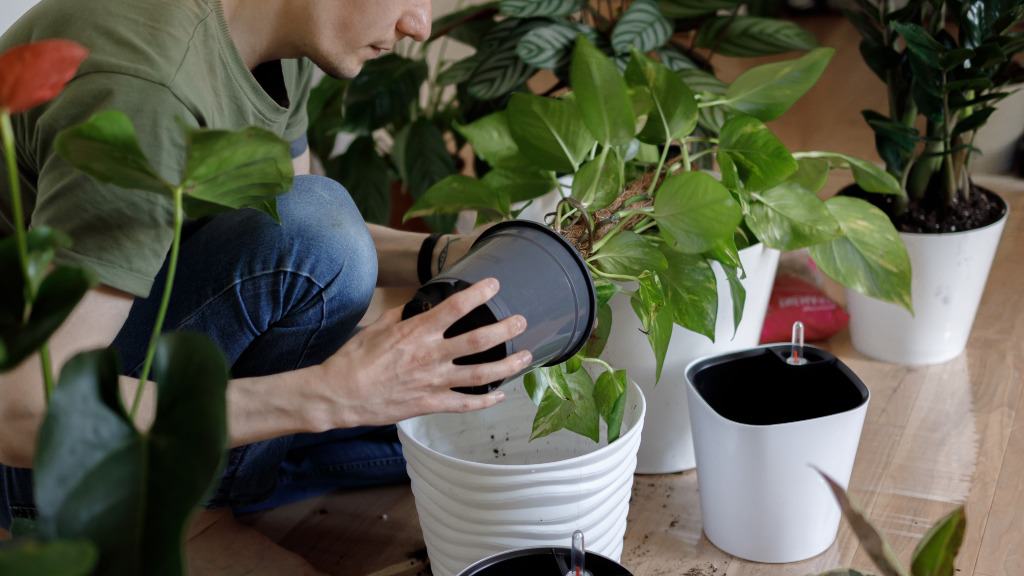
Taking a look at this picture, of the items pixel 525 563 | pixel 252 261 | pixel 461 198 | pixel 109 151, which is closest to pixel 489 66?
pixel 461 198

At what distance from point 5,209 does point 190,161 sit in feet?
1.77

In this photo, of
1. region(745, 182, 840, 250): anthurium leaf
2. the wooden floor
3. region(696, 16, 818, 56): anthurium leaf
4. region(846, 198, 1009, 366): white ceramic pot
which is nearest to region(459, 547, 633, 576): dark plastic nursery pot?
the wooden floor

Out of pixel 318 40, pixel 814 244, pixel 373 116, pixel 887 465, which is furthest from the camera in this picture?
pixel 373 116

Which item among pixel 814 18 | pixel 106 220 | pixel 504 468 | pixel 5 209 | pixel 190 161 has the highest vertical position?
pixel 190 161

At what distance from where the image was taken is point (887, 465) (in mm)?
1402

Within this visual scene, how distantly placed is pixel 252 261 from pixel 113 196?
0.86 feet

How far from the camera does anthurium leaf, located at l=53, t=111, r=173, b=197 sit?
66 cm

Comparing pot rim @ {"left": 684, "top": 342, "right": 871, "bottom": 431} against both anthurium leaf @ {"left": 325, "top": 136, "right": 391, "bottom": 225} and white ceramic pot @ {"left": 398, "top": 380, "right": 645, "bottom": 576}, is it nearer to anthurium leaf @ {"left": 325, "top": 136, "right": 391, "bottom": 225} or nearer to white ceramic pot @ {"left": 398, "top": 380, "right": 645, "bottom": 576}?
white ceramic pot @ {"left": 398, "top": 380, "right": 645, "bottom": 576}

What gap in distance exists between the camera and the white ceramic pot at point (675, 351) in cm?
133

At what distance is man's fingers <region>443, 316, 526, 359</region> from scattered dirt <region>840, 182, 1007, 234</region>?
0.90m

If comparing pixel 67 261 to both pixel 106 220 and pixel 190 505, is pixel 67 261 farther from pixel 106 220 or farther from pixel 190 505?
pixel 190 505

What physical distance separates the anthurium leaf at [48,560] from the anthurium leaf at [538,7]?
1337 mm

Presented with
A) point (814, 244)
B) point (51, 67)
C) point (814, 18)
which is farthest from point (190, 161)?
point (814, 18)

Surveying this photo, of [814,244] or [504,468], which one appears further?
[814,244]
